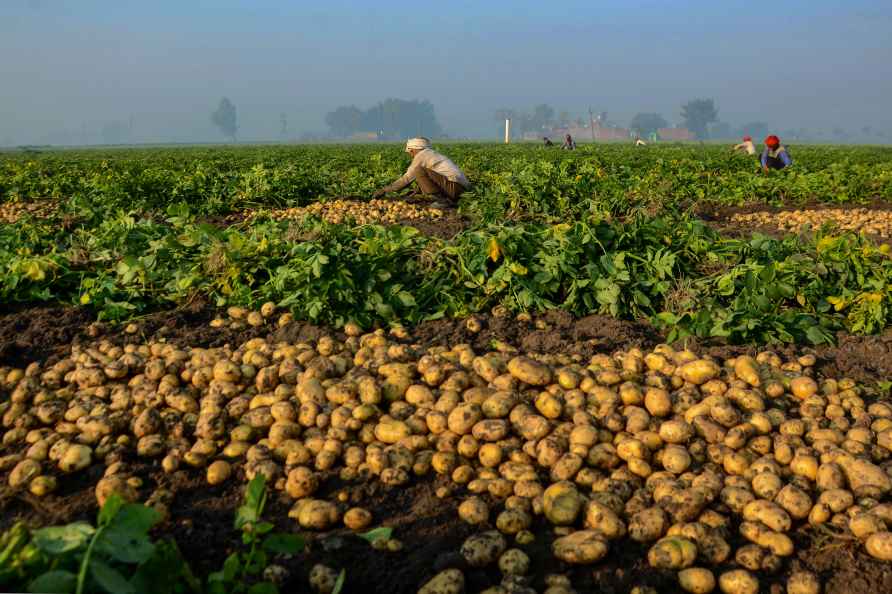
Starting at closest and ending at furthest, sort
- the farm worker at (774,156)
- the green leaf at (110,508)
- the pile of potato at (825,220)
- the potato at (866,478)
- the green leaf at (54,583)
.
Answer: the green leaf at (54,583) < the green leaf at (110,508) < the potato at (866,478) < the pile of potato at (825,220) < the farm worker at (774,156)

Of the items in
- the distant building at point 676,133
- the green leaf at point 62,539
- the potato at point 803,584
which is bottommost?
the potato at point 803,584

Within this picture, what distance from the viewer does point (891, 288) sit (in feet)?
14.3

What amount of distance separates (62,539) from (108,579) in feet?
0.56

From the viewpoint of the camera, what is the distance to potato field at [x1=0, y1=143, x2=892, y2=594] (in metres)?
2.11

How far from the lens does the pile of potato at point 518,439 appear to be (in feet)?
7.47

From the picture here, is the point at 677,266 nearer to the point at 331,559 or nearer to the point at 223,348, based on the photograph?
the point at 223,348

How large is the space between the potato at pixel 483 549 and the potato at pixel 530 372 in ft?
3.07

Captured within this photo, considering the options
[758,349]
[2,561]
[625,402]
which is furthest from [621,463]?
[2,561]

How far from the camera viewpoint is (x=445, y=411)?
2914 millimetres

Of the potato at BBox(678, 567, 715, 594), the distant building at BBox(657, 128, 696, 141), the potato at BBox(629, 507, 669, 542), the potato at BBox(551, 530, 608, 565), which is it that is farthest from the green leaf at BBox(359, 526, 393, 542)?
the distant building at BBox(657, 128, 696, 141)

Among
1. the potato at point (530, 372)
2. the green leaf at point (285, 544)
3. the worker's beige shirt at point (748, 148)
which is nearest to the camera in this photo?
the green leaf at point (285, 544)

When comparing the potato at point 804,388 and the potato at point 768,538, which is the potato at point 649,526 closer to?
the potato at point 768,538

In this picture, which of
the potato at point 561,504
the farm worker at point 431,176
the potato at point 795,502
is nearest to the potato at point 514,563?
the potato at point 561,504

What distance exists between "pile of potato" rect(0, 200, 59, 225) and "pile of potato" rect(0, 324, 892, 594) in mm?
6768
